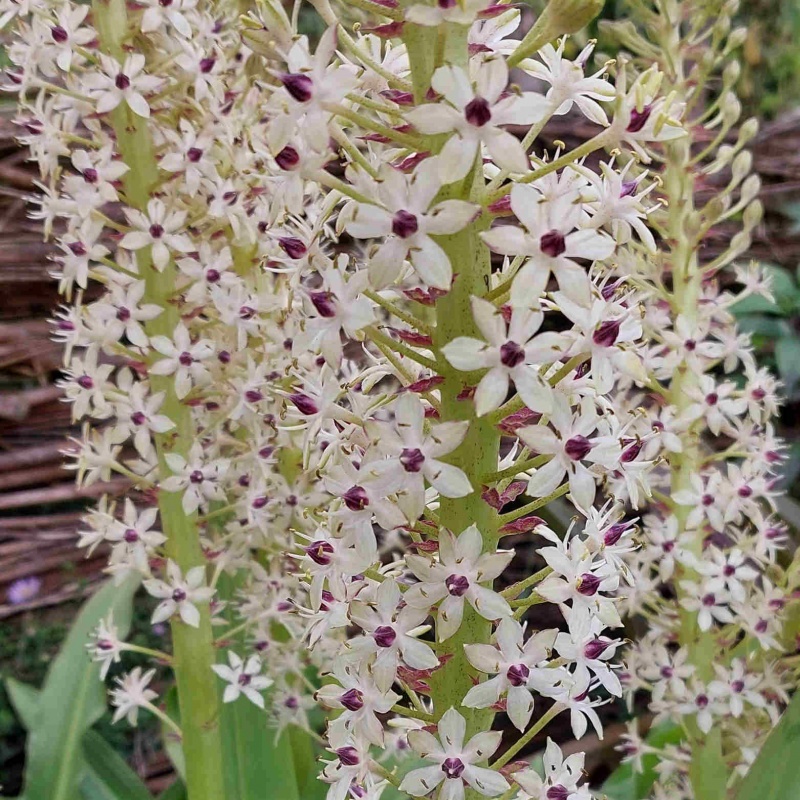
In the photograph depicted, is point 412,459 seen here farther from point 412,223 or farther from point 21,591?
point 21,591

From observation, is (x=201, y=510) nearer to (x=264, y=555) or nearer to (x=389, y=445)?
(x=264, y=555)

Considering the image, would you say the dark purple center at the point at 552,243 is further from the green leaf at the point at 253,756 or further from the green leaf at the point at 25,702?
the green leaf at the point at 25,702

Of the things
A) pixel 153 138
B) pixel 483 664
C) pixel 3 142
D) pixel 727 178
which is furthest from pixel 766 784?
pixel 727 178

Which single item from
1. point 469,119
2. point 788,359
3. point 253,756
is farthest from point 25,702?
point 788,359

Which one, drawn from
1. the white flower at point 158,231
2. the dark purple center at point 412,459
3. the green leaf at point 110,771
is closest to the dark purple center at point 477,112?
the dark purple center at point 412,459

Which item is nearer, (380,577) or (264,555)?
(380,577)

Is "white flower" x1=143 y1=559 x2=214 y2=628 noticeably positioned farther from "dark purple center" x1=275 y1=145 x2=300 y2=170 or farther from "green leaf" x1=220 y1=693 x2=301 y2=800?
"dark purple center" x1=275 y1=145 x2=300 y2=170
